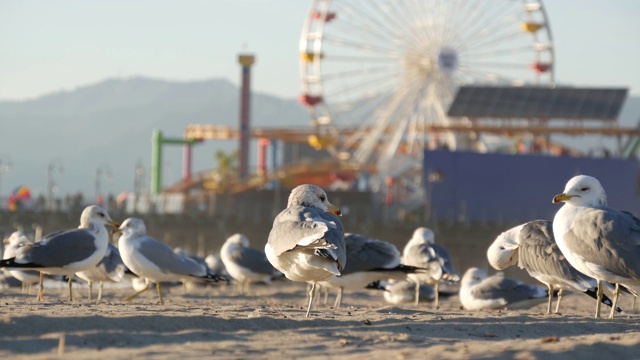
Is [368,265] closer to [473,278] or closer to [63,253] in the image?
[473,278]

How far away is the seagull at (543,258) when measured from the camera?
14.0 meters

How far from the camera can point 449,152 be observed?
152 ft

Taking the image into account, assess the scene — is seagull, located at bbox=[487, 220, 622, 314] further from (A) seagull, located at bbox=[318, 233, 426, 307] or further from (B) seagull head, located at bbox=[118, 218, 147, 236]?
(B) seagull head, located at bbox=[118, 218, 147, 236]

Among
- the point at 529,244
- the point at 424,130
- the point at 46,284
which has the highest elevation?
the point at 424,130

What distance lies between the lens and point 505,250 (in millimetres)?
15266

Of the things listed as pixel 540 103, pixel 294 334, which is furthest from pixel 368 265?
pixel 540 103

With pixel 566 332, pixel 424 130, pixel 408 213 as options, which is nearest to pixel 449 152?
pixel 408 213

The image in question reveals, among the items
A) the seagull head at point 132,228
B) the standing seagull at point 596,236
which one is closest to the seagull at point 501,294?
the standing seagull at point 596,236

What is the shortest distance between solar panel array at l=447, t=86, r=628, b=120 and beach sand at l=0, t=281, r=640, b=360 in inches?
1495

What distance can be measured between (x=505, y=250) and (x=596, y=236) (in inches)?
134

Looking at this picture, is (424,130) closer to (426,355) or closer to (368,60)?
(368,60)

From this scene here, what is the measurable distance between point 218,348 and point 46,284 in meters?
19.6

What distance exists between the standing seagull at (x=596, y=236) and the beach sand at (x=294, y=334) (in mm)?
556

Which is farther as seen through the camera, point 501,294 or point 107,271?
point 107,271
